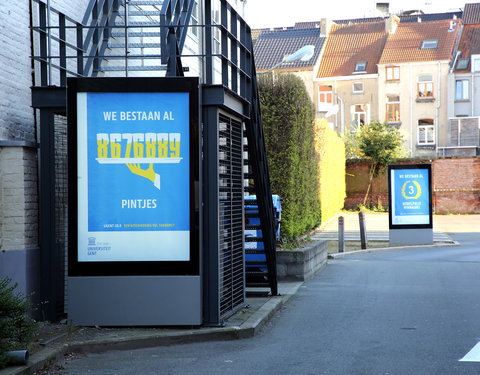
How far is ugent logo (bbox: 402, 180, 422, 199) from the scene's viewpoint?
23.8 m

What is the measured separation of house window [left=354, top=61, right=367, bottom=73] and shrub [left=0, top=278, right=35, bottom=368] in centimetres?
5924

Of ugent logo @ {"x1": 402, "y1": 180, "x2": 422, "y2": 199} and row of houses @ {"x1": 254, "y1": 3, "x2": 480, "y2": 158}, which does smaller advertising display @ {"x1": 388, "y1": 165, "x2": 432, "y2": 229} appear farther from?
row of houses @ {"x1": 254, "y1": 3, "x2": 480, "y2": 158}

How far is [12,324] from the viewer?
283 inches

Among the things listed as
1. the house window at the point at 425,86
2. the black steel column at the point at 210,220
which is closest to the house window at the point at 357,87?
the house window at the point at 425,86

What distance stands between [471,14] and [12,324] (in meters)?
76.2

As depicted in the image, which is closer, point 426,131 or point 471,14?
point 426,131

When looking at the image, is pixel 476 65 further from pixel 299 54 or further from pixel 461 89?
pixel 299 54

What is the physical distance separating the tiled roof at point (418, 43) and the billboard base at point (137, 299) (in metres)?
55.7

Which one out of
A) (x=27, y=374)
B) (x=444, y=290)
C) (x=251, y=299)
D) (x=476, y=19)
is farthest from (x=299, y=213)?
(x=476, y=19)

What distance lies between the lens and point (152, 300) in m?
9.12

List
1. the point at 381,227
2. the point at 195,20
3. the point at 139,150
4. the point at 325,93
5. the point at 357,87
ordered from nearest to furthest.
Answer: the point at 139,150, the point at 195,20, the point at 381,227, the point at 357,87, the point at 325,93

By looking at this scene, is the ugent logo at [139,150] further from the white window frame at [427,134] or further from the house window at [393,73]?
the house window at [393,73]

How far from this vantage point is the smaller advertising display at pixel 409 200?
23672 millimetres

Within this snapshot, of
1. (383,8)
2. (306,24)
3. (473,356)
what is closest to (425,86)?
(306,24)
